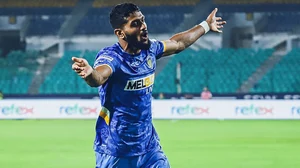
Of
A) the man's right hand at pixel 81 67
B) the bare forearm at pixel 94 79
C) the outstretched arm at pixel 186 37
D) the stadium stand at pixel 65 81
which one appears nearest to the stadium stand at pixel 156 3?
the stadium stand at pixel 65 81

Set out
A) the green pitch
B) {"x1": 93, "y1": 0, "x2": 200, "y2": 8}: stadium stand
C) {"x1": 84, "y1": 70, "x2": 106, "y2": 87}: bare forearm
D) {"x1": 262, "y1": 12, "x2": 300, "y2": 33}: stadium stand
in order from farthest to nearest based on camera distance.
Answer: {"x1": 93, "y1": 0, "x2": 200, "y2": 8}: stadium stand → {"x1": 262, "y1": 12, "x2": 300, "y2": 33}: stadium stand → the green pitch → {"x1": 84, "y1": 70, "x2": 106, "y2": 87}: bare forearm

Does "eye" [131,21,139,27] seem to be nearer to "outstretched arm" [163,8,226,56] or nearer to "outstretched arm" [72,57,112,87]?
"outstretched arm" [72,57,112,87]

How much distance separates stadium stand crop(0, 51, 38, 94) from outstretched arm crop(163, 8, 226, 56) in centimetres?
2801

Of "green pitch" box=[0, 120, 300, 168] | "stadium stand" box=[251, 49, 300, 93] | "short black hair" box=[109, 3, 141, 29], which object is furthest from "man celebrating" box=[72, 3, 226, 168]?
"stadium stand" box=[251, 49, 300, 93]

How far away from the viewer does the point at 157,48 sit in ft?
20.4

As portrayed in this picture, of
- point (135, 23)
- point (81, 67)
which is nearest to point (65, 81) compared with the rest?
point (135, 23)

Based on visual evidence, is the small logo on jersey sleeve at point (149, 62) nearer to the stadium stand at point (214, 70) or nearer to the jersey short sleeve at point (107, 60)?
the jersey short sleeve at point (107, 60)

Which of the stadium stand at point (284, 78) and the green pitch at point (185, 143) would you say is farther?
the stadium stand at point (284, 78)

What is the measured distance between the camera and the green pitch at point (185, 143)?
13.1m

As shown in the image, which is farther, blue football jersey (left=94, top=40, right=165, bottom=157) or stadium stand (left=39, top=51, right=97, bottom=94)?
stadium stand (left=39, top=51, right=97, bottom=94)

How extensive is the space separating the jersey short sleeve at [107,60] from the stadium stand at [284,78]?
27.8m

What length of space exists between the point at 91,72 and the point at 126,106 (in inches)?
33.5

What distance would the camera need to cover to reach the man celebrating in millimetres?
5590

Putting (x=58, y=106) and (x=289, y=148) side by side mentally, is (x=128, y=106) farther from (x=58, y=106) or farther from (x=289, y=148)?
(x=58, y=106)
